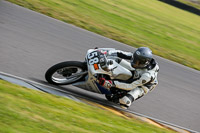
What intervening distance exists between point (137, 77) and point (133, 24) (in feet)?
29.6

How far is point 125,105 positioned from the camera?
24.2ft

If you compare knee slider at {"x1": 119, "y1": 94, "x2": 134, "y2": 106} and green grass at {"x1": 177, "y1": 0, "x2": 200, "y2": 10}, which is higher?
green grass at {"x1": 177, "y1": 0, "x2": 200, "y2": 10}

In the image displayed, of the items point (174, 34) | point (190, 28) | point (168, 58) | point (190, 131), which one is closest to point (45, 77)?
point (190, 131)

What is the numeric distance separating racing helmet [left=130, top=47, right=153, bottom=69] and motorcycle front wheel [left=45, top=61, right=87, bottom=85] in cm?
94

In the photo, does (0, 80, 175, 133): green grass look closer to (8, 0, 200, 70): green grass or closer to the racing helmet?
the racing helmet

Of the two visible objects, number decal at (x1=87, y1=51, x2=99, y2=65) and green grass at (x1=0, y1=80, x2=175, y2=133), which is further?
number decal at (x1=87, y1=51, x2=99, y2=65)

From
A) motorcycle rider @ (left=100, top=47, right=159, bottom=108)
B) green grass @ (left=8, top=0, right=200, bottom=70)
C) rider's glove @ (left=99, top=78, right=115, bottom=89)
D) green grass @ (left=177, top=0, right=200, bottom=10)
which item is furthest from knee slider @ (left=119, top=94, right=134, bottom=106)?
green grass @ (left=177, top=0, right=200, bottom=10)

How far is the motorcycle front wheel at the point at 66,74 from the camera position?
7007 mm

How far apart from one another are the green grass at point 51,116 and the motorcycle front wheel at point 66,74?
668 mm

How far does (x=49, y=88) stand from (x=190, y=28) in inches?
568

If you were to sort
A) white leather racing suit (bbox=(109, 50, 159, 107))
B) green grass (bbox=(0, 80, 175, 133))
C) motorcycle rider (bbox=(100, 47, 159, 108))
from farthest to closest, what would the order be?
white leather racing suit (bbox=(109, 50, 159, 107)) < motorcycle rider (bbox=(100, 47, 159, 108)) < green grass (bbox=(0, 80, 175, 133))

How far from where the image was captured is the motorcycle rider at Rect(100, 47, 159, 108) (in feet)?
23.3

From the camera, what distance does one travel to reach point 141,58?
277 inches

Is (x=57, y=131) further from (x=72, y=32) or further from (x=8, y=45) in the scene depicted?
(x=72, y=32)
